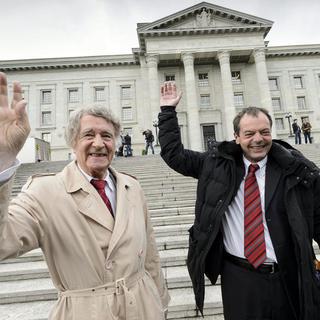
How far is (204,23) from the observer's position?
109ft

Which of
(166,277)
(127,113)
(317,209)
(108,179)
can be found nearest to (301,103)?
(127,113)

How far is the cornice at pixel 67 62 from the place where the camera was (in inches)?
1421

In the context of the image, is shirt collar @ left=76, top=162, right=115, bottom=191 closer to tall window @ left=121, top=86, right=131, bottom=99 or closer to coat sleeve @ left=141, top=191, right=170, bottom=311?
coat sleeve @ left=141, top=191, right=170, bottom=311

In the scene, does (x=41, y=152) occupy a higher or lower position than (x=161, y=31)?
lower

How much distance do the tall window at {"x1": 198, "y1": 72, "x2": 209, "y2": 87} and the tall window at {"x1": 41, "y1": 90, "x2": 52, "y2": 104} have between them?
19.4 meters

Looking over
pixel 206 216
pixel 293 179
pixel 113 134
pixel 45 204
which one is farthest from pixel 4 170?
pixel 293 179

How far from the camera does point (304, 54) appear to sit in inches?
1441

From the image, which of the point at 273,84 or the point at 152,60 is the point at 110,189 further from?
the point at 273,84

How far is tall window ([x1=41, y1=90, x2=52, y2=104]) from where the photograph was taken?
Answer: 3625 cm

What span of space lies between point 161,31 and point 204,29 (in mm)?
4964

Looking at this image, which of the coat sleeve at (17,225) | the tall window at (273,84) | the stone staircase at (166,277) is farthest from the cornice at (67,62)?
the coat sleeve at (17,225)

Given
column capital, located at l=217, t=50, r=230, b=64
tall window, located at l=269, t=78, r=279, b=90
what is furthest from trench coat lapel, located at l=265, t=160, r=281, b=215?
tall window, located at l=269, t=78, r=279, b=90

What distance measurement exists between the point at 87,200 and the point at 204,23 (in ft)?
118

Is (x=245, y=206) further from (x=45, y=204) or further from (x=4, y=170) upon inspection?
(x=4, y=170)
